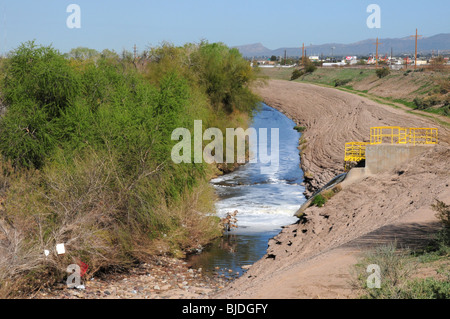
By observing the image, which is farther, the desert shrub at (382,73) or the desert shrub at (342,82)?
the desert shrub at (342,82)

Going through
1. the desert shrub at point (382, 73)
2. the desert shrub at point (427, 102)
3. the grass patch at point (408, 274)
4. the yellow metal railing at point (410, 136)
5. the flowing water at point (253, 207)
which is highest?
→ the desert shrub at point (382, 73)

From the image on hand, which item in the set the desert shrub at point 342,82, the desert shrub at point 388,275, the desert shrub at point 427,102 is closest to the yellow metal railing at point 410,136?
the desert shrub at point 427,102

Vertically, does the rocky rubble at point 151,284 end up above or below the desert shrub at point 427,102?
below

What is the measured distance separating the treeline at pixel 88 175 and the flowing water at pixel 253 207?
1.15m

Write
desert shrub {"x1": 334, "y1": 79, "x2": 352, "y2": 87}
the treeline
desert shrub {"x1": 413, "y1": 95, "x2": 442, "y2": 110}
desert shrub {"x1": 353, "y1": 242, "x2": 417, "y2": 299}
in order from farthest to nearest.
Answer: desert shrub {"x1": 334, "y1": 79, "x2": 352, "y2": 87} < desert shrub {"x1": 413, "y1": 95, "x2": 442, "y2": 110} < the treeline < desert shrub {"x1": 353, "y1": 242, "x2": 417, "y2": 299}

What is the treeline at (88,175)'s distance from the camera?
55.6ft

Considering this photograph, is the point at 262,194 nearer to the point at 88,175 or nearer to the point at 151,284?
the point at 151,284

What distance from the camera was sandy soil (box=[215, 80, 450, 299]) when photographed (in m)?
→ 14.6

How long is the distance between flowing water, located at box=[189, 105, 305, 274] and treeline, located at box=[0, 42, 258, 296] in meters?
1.15

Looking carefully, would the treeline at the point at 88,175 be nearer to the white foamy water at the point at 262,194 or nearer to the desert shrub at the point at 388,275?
the white foamy water at the point at 262,194

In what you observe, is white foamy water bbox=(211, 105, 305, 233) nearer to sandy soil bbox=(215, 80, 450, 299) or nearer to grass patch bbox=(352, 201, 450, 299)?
sandy soil bbox=(215, 80, 450, 299)

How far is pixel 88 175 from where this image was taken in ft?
61.6

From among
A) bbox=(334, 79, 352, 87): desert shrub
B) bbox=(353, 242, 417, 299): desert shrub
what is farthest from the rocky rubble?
bbox=(334, 79, 352, 87): desert shrub
